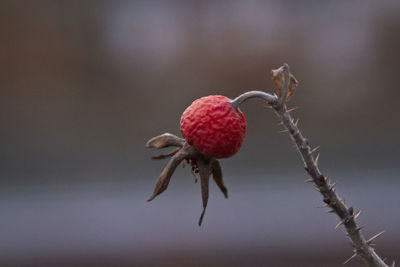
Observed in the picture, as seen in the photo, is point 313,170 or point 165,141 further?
point 165,141

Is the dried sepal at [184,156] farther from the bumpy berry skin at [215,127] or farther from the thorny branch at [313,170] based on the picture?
the thorny branch at [313,170]

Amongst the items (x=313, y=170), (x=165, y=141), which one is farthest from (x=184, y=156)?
(x=313, y=170)

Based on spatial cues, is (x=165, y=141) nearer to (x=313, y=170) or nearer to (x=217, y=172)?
(x=217, y=172)

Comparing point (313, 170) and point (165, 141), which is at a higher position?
point (165, 141)

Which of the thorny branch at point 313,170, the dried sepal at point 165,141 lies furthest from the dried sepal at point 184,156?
the thorny branch at point 313,170

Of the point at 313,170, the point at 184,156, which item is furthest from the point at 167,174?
the point at 313,170

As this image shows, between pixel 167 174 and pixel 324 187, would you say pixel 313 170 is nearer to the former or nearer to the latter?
pixel 324 187
